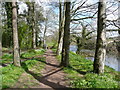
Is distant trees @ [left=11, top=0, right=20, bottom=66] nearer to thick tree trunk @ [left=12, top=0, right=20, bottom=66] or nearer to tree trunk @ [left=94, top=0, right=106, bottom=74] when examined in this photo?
thick tree trunk @ [left=12, top=0, right=20, bottom=66]

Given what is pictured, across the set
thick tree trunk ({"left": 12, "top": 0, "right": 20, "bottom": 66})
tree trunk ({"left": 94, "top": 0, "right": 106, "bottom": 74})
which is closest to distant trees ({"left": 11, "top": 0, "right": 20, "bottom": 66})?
thick tree trunk ({"left": 12, "top": 0, "right": 20, "bottom": 66})

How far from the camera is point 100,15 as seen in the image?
20.3 ft

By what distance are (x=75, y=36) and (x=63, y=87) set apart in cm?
1893

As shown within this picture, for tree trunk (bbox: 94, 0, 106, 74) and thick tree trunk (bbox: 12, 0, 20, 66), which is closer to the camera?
tree trunk (bbox: 94, 0, 106, 74)

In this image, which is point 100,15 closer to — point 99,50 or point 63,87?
point 99,50

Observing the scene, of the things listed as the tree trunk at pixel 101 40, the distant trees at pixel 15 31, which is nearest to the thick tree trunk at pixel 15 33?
the distant trees at pixel 15 31

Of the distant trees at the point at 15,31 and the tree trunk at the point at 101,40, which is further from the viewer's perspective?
the distant trees at the point at 15,31

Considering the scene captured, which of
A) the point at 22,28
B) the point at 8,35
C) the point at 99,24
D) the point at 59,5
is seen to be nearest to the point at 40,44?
the point at 8,35

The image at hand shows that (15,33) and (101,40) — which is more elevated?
(15,33)

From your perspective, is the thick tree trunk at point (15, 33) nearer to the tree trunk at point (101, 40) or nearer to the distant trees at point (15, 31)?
the distant trees at point (15, 31)

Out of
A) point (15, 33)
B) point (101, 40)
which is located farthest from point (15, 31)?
point (101, 40)

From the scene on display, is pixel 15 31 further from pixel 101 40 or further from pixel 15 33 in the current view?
pixel 101 40

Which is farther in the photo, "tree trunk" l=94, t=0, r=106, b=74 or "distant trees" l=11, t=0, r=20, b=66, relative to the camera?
"distant trees" l=11, t=0, r=20, b=66

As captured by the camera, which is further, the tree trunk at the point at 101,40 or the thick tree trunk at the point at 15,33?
the thick tree trunk at the point at 15,33
